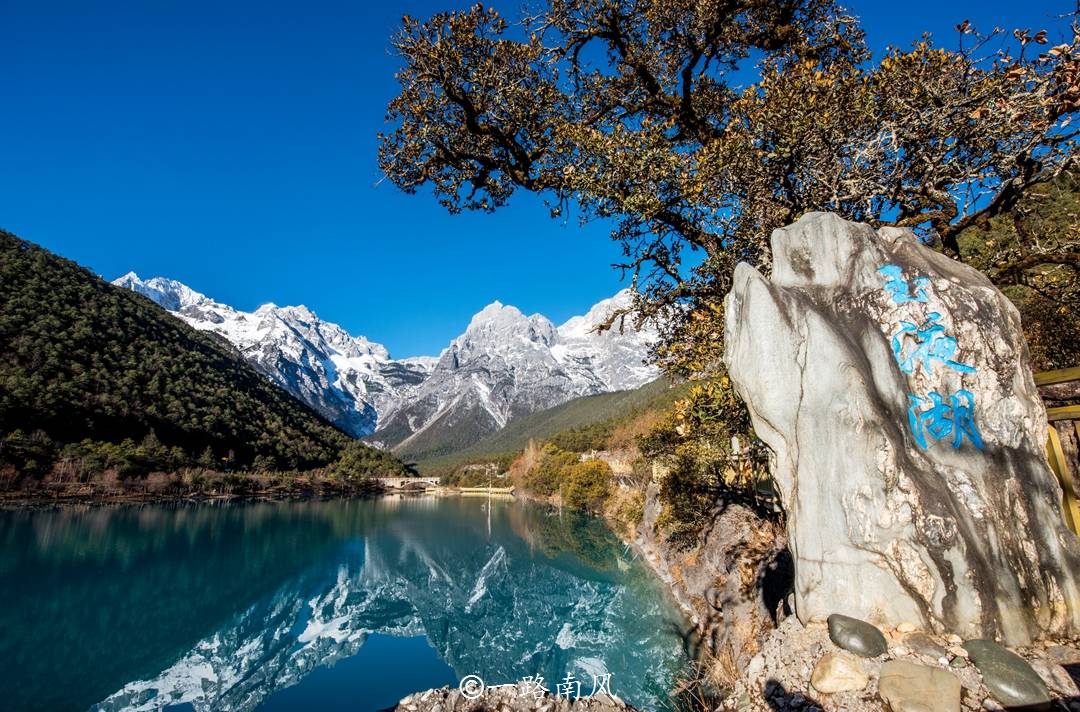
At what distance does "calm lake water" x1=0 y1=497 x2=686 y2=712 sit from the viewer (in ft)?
54.5

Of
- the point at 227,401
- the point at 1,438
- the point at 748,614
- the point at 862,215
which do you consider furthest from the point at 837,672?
the point at 227,401

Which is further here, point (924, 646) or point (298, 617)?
point (298, 617)

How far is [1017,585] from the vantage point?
14.0 ft

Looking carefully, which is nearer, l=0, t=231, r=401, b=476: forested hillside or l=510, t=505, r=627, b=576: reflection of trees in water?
l=510, t=505, r=627, b=576: reflection of trees in water

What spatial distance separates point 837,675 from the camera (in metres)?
3.97

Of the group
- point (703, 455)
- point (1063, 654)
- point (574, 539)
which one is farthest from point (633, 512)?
point (1063, 654)

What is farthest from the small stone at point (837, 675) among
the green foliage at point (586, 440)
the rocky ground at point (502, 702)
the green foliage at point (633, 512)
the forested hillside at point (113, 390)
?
the forested hillside at point (113, 390)

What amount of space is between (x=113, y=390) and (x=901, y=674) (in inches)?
3803

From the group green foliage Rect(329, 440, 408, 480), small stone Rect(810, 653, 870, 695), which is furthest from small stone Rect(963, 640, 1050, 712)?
green foliage Rect(329, 440, 408, 480)

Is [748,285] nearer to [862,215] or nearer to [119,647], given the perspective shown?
[862,215]

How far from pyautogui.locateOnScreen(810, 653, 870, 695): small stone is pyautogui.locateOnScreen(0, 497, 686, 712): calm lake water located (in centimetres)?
1127

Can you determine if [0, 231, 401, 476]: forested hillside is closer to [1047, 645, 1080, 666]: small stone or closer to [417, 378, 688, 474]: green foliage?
[417, 378, 688, 474]: green foliage

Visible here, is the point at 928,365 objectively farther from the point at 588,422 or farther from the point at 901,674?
the point at 588,422

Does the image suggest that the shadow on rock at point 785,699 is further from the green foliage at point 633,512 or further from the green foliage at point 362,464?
the green foliage at point 362,464
